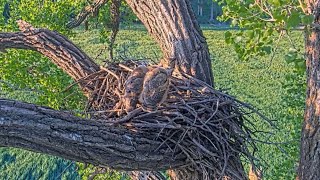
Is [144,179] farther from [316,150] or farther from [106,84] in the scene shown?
[316,150]

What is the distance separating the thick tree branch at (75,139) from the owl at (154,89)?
0.18 metres

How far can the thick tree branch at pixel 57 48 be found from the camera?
251 centimetres

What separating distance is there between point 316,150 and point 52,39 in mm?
1321

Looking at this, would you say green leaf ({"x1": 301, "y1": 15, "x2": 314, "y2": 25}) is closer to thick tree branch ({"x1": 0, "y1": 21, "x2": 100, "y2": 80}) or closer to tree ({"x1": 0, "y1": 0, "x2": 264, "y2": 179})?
tree ({"x1": 0, "y1": 0, "x2": 264, "y2": 179})

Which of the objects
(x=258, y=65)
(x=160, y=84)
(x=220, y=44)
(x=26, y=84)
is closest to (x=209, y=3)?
(x=220, y=44)

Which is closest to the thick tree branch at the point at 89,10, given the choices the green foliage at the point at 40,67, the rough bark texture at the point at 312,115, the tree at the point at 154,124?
the green foliage at the point at 40,67

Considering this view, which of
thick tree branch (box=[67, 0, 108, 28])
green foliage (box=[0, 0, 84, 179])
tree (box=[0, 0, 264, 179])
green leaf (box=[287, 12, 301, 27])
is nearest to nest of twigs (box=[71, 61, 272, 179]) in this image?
tree (box=[0, 0, 264, 179])

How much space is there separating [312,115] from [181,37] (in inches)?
26.4

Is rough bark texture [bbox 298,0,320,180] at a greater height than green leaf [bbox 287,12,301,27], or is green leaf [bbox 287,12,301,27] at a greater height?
green leaf [bbox 287,12,301,27]

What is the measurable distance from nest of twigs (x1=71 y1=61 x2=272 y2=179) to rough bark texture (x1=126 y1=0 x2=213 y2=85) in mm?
169

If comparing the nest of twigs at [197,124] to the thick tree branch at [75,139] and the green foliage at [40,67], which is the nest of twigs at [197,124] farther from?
the green foliage at [40,67]

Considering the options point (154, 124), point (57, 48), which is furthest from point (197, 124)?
point (57, 48)

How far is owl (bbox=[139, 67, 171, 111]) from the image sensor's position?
76.5 inches

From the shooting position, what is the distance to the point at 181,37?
7.72ft
